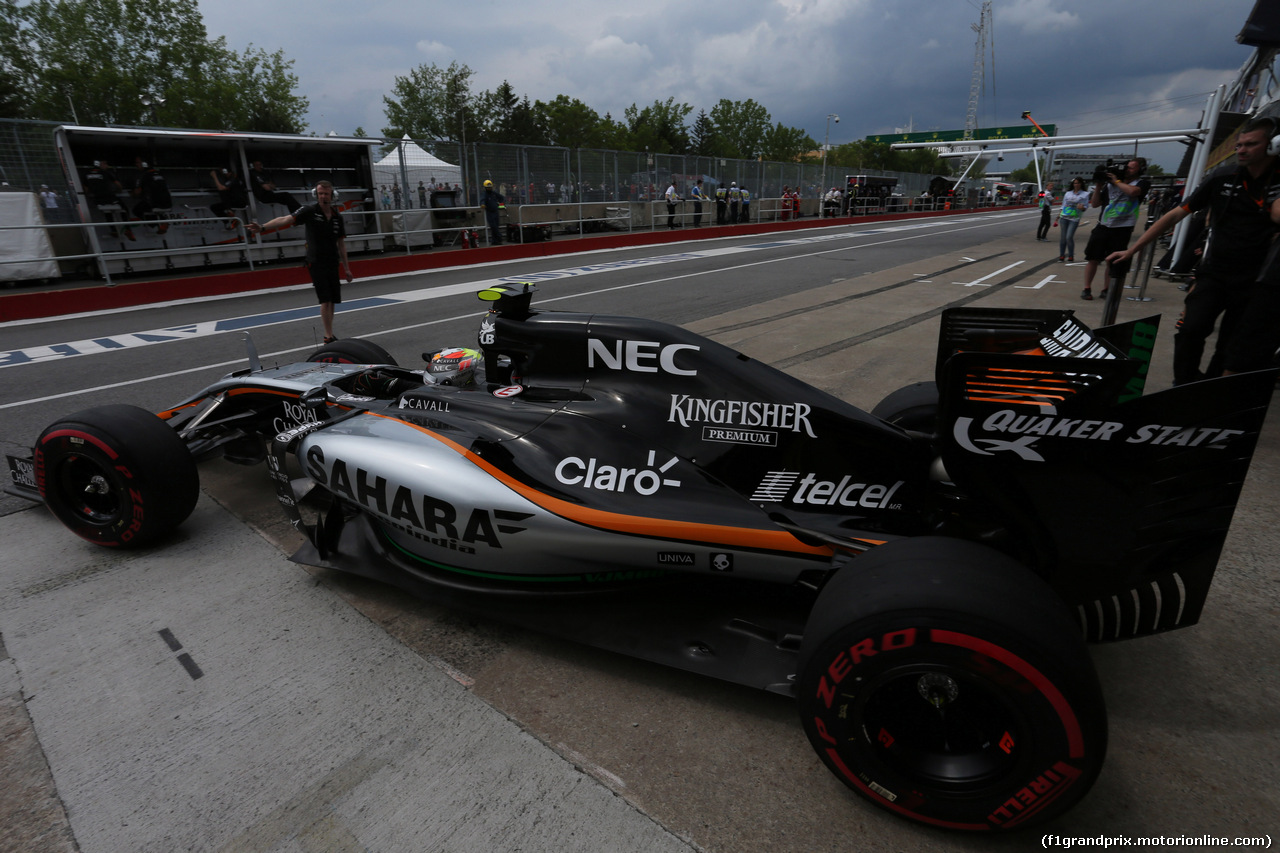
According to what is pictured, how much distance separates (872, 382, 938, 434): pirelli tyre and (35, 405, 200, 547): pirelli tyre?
367cm

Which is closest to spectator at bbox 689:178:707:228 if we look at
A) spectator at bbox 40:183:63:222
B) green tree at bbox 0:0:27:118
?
spectator at bbox 40:183:63:222

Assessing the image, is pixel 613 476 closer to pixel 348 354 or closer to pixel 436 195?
pixel 348 354

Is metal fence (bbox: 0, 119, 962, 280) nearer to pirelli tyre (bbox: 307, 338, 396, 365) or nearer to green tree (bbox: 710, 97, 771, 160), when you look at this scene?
pirelli tyre (bbox: 307, 338, 396, 365)

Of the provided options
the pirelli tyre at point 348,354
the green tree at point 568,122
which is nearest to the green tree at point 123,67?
the green tree at point 568,122

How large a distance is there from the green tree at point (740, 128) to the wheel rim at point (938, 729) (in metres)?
90.4

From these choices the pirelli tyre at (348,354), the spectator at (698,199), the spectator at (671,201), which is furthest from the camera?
the spectator at (698,199)

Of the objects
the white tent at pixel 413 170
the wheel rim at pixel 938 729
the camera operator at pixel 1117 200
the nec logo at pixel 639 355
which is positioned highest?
the white tent at pixel 413 170

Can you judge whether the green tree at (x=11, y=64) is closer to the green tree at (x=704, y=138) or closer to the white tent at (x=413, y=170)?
the white tent at (x=413, y=170)

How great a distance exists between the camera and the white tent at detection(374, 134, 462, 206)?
17.8 metres

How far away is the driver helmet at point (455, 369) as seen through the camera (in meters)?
3.60

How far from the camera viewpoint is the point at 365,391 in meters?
4.00

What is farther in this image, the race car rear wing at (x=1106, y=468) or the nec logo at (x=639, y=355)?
the nec logo at (x=639, y=355)

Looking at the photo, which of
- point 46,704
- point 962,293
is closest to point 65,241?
point 46,704

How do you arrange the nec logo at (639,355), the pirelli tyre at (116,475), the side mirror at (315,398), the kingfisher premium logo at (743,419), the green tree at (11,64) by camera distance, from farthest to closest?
the green tree at (11,64) < the side mirror at (315,398) < the pirelli tyre at (116,475) < the nec logo at (639,355) < the kingfisher premium logo at (743,419)
